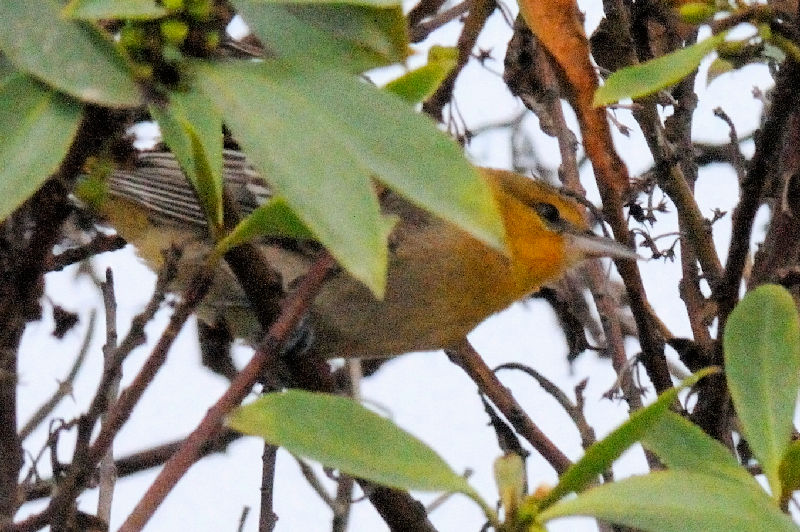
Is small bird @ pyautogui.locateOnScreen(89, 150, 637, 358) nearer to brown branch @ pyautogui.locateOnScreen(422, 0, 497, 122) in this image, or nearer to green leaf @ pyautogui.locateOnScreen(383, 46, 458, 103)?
brown branch @ pyautogui.locateOnScreen(422, 0, 497, 122)

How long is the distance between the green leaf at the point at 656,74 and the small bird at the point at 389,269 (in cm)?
174

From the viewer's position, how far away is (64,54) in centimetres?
120

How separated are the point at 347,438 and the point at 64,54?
1.65 ft

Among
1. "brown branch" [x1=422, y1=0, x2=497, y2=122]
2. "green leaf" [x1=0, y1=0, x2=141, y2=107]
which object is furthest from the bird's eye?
"green leaf" [x1=0, y1=0, x2=141, y2=107]

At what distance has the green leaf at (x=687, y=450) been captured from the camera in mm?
1424

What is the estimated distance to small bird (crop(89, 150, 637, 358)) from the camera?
10.8ft

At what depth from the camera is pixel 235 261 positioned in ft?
5.66

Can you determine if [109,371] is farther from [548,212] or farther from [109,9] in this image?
[548,212]

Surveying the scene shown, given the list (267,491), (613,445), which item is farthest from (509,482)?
(267,491)

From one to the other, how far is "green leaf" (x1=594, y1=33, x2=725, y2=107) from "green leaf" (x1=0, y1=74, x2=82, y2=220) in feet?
2.10

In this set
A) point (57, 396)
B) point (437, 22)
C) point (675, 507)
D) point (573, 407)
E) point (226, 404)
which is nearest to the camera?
point (675, 507)

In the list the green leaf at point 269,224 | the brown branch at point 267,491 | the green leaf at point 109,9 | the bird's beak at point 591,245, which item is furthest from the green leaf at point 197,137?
the bird's beak at point 591,245

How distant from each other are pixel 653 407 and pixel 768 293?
41 cm

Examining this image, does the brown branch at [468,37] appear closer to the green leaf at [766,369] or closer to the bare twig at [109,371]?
the bare twig at [109,371]
